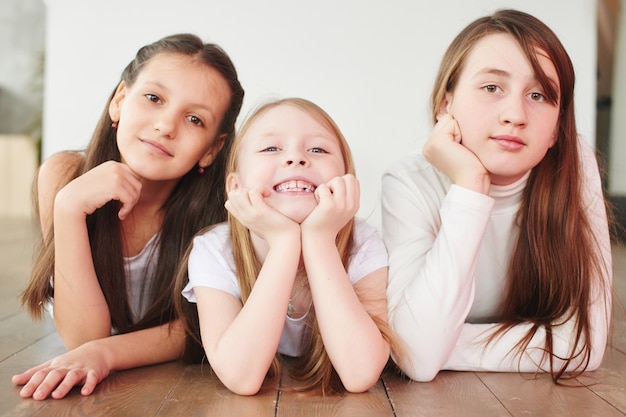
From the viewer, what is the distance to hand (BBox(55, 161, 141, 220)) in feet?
4.51

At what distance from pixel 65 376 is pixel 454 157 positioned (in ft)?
2.90

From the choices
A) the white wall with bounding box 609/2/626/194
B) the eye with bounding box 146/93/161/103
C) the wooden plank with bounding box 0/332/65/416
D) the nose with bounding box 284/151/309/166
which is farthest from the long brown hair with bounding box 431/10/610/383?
the white wall with bounding box 609/2/626/194

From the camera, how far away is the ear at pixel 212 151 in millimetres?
1617

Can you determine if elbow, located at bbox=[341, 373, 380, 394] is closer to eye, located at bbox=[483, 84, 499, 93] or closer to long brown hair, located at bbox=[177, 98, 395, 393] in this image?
long brown hair, located at bbox=[177, 98, 395, 393]

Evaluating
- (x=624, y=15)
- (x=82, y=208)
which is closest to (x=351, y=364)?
(x=82, y=208)

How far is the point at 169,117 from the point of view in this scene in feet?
4.86

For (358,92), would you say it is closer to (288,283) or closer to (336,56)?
(336,56)

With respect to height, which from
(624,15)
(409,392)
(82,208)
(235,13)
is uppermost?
(624,15)

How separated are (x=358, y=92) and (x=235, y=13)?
2.18 feet

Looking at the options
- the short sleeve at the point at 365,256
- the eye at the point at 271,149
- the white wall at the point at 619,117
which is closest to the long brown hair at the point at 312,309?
the short sleeve at the point at 365,256

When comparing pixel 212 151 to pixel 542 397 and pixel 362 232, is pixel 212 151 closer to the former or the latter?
pixel 362 232

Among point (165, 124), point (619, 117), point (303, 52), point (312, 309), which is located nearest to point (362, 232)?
point (312, 309)

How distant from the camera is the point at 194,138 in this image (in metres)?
1.53

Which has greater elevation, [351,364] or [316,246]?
[316,246]
